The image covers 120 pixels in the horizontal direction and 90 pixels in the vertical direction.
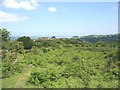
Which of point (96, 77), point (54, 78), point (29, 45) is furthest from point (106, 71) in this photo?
point (29, 45)

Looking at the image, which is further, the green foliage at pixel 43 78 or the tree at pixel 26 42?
the tree at pixel 26 42

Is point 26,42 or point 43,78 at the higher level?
point 26,42

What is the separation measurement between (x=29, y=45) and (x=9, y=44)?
8.05ft

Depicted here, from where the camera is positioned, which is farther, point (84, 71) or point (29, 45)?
point (29, 45)

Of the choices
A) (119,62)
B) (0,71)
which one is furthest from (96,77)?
(0,71)

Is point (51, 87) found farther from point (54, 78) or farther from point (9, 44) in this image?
point (9, 44)

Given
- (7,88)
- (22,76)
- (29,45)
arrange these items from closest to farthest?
1. (7,88)
2. (22,76)
3. (29,45)

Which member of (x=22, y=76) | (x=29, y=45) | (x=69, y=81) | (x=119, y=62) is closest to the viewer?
(x=69, y=81)

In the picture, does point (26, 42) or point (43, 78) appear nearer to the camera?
point (43, 78)

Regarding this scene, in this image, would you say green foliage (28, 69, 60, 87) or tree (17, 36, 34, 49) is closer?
green foliage (28, 69, 60, 87)

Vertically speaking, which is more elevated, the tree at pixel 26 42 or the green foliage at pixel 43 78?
the tree at pixel 26 42

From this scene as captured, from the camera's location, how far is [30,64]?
9.20m

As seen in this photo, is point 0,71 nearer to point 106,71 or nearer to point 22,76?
point 22,76

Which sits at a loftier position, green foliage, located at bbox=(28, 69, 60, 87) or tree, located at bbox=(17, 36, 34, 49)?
tree, located at bbox=(17, 36, 34, 49)
